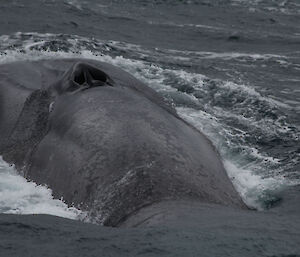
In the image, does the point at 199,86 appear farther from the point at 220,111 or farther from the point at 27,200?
the point at 27,200

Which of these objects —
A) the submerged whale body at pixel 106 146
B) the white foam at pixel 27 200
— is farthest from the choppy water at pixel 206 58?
the submerged whale body at pixel 106 146

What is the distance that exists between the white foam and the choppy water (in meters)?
0.02

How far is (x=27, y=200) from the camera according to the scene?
12.4 metres

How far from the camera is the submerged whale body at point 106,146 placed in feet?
35.5

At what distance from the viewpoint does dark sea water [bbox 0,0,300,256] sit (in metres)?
8.29

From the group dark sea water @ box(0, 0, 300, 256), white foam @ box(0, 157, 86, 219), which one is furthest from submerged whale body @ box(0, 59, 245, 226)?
dark sea water @ box(0, 0, 300, 256)

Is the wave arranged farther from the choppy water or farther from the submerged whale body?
the submerged whale body

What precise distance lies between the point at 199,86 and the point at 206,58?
646cm

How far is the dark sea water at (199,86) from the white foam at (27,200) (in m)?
0.02

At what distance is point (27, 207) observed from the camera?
12102mm

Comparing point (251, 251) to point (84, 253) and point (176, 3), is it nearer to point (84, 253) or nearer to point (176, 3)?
point (84, 253)

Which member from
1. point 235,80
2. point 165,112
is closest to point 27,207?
point 165,112

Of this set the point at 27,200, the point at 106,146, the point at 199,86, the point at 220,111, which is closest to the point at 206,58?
the point at 199,86

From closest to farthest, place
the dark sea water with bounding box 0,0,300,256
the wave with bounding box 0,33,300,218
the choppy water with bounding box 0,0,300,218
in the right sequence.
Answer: the dark sea water with bounding box 0,0,300,256, the wave with bounding box 0,33,300,218, the choppy water with bounding box 0,0,300,218
